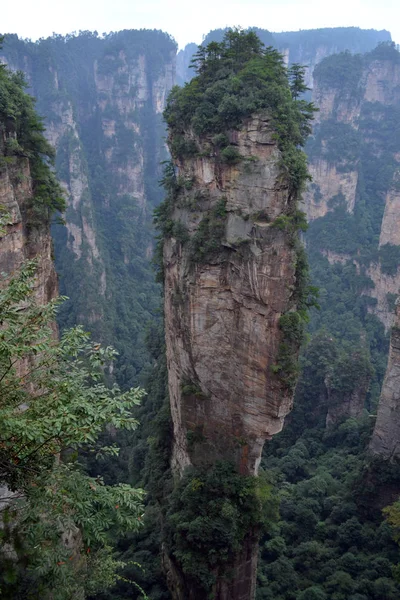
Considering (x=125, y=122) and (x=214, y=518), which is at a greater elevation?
(x=125, y=122)

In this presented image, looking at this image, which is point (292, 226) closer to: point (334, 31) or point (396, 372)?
point (396, 372)

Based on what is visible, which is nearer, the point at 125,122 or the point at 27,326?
the point at 27,326

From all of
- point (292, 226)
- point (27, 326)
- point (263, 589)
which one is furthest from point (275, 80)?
point (263, 589)

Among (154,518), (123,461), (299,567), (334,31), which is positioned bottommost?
(123,461)

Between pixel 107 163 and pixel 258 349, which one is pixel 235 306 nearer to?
pixel 258 349

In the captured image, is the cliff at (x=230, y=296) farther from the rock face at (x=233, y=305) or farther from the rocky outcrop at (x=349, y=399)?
the rocky outcrop at (x=349, y=399)

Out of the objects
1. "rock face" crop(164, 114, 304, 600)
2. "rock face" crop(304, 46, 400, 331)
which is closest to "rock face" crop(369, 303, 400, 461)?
"rock face" crop(164, 114, 304, 600)

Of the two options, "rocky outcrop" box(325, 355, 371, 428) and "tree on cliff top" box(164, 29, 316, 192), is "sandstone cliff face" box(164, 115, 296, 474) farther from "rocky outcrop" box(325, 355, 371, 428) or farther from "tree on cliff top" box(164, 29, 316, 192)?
"rocky outcrop" box(325, 355, 371, 428)

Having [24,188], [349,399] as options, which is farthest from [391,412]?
[24,188]
